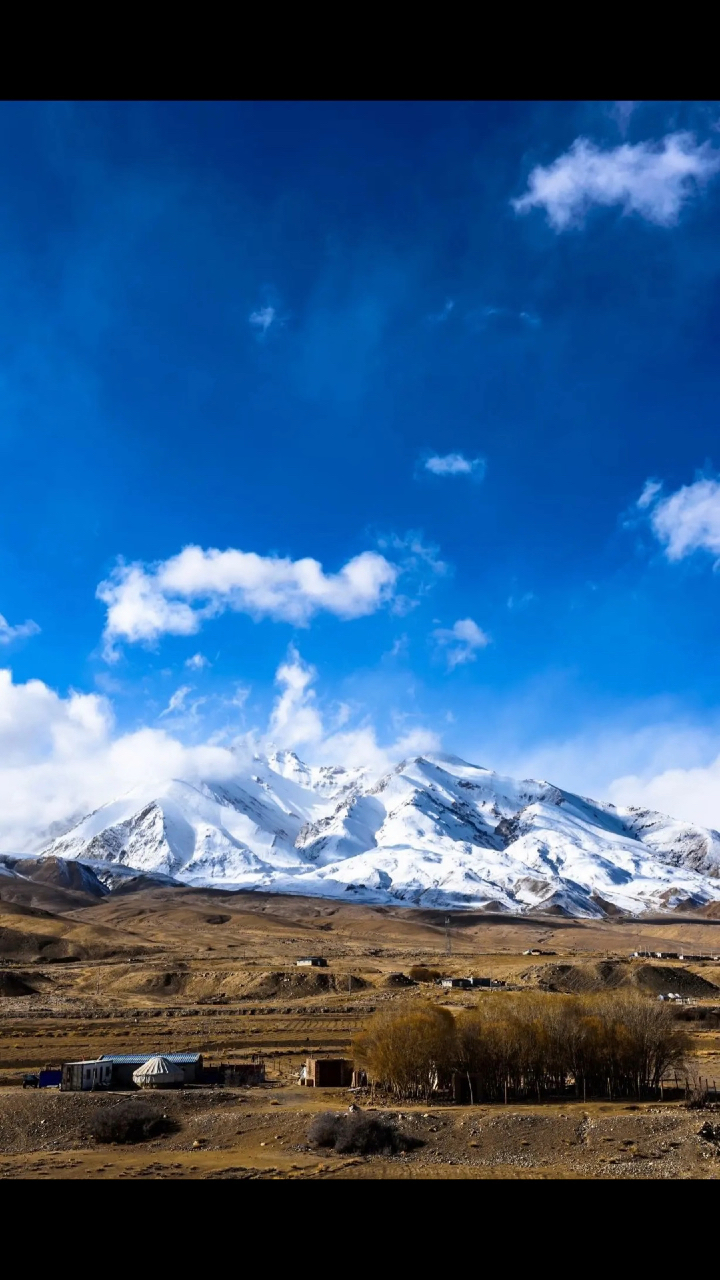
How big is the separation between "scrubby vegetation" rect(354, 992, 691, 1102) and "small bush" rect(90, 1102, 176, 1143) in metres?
10.1

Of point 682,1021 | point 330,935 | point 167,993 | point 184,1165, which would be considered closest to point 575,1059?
point 184,1165

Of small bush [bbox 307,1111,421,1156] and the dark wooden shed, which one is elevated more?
the dark wooden shed

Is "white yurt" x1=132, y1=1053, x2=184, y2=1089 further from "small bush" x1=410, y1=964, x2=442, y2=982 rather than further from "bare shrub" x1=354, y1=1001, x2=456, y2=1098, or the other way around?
"small bush" x1=410, y1=964, x2=442, y2=982

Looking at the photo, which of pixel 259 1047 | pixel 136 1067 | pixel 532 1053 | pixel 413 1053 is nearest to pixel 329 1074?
pixel 413 1053

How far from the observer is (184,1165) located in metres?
22.1

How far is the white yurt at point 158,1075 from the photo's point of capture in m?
33.9

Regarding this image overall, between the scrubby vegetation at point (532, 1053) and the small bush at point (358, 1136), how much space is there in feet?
29.1

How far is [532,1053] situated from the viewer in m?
33.5

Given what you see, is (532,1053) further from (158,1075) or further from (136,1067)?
(136,1067)

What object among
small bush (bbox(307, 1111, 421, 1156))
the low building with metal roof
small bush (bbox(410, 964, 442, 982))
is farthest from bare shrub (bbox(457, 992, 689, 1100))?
small bush (bbox(410, 964, 442, 982))

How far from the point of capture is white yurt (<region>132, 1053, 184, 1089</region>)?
33938mm

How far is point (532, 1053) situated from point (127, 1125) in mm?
14666
